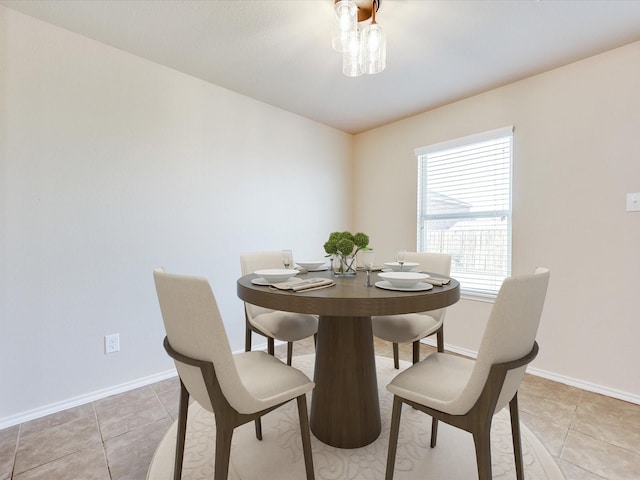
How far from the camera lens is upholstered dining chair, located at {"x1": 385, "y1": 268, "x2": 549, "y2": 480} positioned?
3.02 feet

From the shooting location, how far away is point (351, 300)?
3.51 feet

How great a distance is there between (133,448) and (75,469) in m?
0.23

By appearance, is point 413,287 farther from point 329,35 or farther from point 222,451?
point 329,35

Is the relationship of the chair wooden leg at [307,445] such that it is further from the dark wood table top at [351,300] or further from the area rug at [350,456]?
the dark wood table top at [351,300]

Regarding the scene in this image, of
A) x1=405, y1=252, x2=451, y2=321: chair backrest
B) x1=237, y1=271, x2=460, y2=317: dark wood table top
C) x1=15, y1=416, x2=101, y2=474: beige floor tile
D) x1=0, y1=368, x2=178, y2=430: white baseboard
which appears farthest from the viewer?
x1=405, y1=252, x2=451, y2=321: chair backrest

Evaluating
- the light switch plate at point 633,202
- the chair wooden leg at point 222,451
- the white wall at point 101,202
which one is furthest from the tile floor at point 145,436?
the light switch plate at point 633,202

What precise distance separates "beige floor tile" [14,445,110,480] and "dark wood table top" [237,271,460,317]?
106 centimetres

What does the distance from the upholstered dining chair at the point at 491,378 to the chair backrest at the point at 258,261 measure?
4.35 ft

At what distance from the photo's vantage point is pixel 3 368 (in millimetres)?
1716

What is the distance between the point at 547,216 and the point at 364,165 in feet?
6.46

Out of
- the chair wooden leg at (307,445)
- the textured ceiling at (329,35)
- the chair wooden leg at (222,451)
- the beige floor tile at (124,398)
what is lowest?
the beige floor tile at (124,398)

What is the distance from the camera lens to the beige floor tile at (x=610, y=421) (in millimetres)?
1600

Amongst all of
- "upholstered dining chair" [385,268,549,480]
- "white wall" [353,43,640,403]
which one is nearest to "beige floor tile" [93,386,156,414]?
"upholstered dining chair" [385,268,549,480]

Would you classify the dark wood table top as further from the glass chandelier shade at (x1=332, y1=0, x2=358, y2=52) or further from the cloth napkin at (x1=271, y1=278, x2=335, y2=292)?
the glass chandelier shade at (x1=332, y1=0, x2=358, y2=52)
